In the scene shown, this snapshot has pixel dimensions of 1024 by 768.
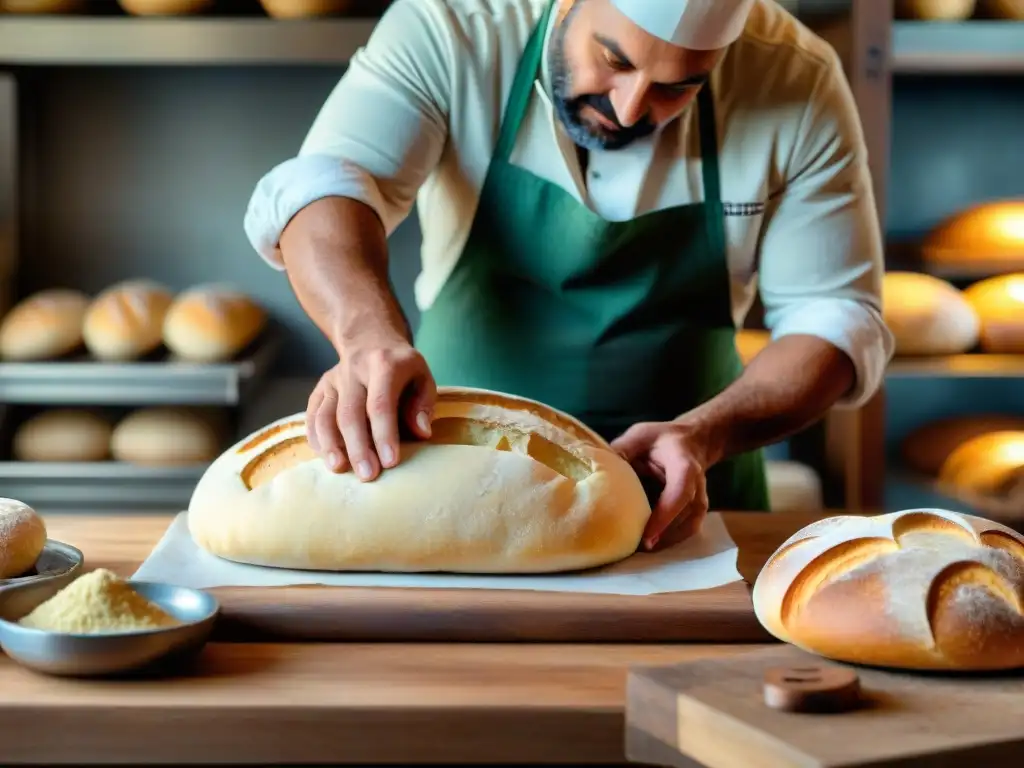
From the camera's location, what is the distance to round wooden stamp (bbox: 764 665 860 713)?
88 centimetres

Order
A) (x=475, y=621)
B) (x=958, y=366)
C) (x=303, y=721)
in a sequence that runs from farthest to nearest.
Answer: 1. (x=958, y=366)
2. (x=475, y=621)
3. (x=303, y=721)

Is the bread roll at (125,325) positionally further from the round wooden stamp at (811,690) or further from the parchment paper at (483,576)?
the round wooden stamp at (811,690)

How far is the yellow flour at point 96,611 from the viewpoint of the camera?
1.01 meters

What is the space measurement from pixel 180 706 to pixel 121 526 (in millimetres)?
669

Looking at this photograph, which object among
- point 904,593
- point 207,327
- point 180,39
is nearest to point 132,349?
point 207,327

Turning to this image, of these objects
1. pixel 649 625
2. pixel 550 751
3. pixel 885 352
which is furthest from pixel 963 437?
pixel 550 751

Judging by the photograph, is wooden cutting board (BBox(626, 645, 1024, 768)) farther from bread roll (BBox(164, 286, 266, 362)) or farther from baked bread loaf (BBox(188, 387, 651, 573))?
bread roll (BBox(164, 286, 266, 362))

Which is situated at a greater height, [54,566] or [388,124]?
[388,124]

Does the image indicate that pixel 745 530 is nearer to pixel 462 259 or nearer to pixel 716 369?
pixel 716 369

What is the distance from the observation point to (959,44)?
2.81 meters

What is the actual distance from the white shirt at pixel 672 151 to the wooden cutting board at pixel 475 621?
729 millimetres

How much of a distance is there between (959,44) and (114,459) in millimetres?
2087

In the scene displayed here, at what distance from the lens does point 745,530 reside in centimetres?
159

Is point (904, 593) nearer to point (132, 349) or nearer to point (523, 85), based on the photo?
point (523, 85)
